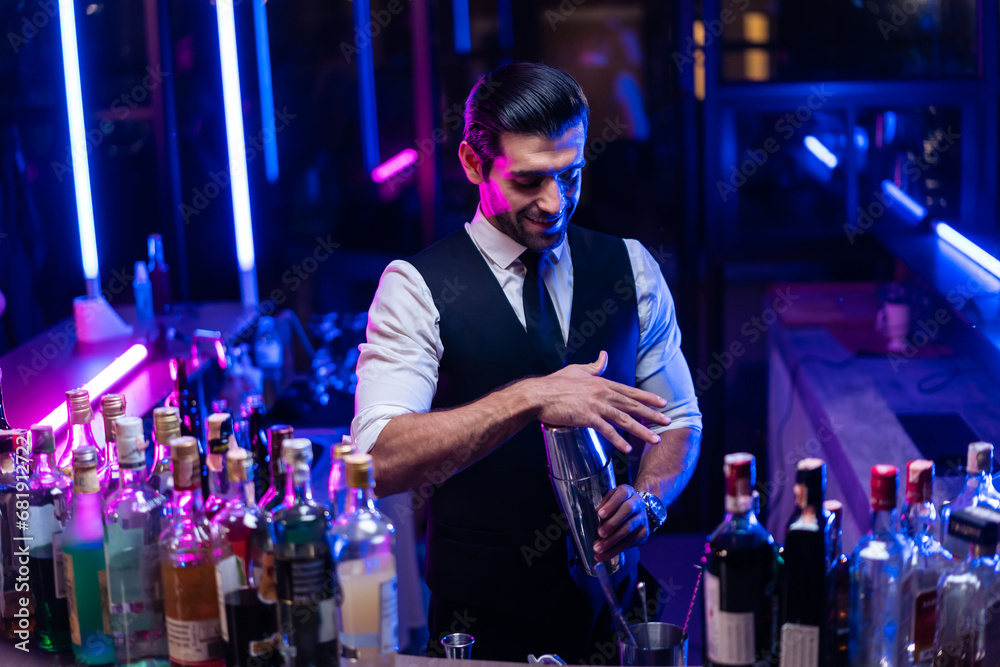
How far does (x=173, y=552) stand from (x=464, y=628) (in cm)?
83

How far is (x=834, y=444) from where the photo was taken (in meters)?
2.52

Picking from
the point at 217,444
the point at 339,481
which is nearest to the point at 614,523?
the point at 339,481

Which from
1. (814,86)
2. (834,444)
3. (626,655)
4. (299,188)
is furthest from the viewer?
(299,188)

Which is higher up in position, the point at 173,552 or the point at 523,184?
the point at 523,184

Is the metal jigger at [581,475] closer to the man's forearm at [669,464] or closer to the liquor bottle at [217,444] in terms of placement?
the man's forearm at [669,464]

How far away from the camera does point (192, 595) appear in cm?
111

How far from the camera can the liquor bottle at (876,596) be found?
1.08 meters

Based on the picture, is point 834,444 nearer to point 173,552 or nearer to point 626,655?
point 626,655

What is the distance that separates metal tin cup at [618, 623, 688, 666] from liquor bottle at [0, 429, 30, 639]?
79cm

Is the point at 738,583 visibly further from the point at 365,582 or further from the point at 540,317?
the point at 540,317

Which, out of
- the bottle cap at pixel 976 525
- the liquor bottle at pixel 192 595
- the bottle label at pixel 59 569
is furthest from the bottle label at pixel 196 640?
the bottle cap at pixel 976 525

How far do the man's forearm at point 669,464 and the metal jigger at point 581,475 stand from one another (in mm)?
298

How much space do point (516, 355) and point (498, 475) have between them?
0.75ft

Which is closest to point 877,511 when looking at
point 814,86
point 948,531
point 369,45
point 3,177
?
point 948,531
